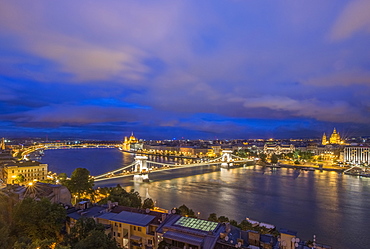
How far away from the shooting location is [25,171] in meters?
10.5

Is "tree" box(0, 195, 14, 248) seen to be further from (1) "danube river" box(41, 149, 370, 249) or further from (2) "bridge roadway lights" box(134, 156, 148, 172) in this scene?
(2) "bridge roadway lights" box(134, 156, 148, 172)

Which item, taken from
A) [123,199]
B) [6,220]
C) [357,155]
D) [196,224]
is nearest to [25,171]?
[123,199]

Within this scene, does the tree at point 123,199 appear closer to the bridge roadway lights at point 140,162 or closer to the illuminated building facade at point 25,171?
the illuminated building facade at point 25,171

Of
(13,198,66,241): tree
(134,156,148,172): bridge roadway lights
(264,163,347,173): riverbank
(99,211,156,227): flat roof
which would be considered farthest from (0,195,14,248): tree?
(264,163,347,173): riverbank

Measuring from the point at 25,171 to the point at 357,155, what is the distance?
25986 millimetres

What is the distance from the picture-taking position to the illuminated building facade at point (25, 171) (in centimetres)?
1009

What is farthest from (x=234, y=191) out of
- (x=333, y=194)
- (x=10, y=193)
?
(x=10, y=193)

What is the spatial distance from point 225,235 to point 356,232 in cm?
528

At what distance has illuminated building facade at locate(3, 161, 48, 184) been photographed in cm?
1009

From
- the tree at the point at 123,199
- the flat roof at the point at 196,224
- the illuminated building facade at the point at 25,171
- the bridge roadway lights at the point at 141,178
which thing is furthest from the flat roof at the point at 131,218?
the bridge roadway lights at the point at 141,178

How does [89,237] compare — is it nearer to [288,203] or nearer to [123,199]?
[123,199]

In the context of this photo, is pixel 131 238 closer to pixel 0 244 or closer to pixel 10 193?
pixel 0 244

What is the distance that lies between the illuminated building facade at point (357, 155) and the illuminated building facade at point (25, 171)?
24.1 m

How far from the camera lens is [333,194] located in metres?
10.5
